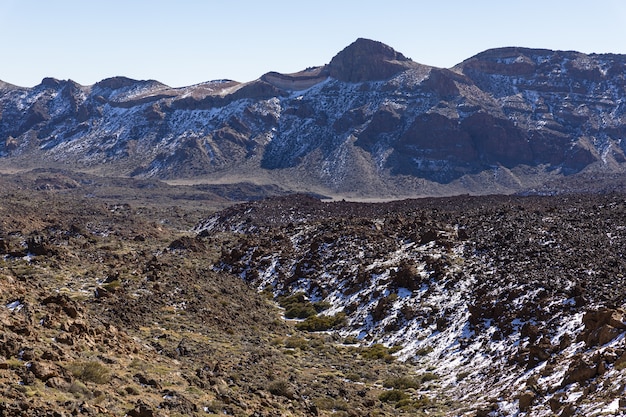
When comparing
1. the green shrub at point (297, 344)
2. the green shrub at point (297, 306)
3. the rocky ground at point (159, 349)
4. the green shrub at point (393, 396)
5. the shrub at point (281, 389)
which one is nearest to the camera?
the rocky ground at point (159, 349)

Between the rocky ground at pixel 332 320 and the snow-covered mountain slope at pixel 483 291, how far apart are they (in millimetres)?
→ 112

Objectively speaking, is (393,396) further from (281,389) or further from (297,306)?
(297,306)

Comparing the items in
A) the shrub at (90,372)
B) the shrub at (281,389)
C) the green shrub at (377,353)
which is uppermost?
the shrub at (90,372)

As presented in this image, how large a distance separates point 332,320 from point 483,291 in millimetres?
9289

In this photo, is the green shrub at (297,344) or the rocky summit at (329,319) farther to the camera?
the green shrub at (297,344)

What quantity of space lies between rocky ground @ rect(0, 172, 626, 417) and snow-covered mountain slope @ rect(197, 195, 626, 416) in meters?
0.11

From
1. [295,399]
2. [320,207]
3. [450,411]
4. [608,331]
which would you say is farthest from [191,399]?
[320,207]

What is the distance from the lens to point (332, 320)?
38.5 meters

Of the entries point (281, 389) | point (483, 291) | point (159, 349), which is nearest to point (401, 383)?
point (281, 389)

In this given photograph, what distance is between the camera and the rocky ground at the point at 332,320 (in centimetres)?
1931

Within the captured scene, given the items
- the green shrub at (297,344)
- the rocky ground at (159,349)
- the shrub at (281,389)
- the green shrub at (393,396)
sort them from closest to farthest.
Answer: the rocky ground at (159,349)
the shrub at (281,389)
the green shrub at (393,396)
the green shrub at (297,344)

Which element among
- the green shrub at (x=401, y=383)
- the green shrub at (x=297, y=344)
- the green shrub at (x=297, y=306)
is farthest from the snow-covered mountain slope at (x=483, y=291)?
the green shrub at (x=297, y=344)

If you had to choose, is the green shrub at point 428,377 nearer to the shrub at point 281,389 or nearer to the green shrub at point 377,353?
the green shrub at point 377,353

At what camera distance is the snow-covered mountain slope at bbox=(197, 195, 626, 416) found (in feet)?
73.8
